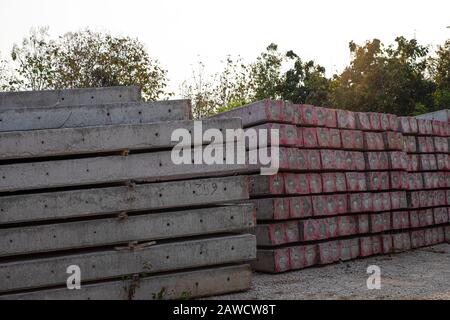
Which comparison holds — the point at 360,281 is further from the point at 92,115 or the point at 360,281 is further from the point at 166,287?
the point at 92,115

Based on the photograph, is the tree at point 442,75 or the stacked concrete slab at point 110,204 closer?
the stacked concrete slab at point 110,204

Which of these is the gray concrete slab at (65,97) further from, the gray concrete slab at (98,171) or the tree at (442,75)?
the tree at (442,75)

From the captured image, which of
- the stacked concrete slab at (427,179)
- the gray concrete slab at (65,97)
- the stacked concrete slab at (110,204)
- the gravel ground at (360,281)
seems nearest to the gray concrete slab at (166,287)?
the stacked concrete slab at (110,204)

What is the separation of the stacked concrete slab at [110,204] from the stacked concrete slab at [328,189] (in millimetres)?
1570

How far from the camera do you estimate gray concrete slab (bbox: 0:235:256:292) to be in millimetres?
4555

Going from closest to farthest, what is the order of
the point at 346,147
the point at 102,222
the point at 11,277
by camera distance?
the point at 11,277 → the point at 102,222 → the point at 346,147

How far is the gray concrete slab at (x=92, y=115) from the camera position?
483 centimetres

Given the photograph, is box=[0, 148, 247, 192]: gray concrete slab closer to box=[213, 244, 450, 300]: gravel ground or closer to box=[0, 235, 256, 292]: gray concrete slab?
box=[0, 235, 256, 292]: gray concrete slab

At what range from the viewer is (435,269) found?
22.7ft

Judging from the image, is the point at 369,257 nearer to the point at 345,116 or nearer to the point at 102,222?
the point at 345,116

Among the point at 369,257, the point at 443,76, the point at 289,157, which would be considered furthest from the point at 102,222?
the point at 443,76

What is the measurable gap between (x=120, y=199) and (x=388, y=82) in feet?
59.8

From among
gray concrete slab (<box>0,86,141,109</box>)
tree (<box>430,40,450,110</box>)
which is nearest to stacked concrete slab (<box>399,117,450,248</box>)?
gray concrete slab (<box>0,86,141,109</box>)
